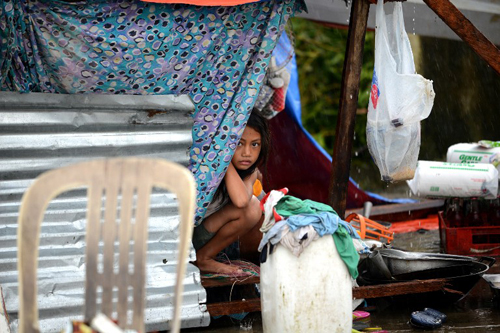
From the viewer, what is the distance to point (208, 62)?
489cm

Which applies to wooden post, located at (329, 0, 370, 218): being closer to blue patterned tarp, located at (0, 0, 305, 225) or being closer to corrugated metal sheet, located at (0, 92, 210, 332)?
blue patterned tarp, located at (0, 0, 305, 225)

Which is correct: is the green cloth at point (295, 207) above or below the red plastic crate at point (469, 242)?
above

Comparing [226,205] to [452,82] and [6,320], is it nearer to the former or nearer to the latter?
[6,320]

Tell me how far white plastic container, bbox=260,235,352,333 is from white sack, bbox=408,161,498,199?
8.21ft

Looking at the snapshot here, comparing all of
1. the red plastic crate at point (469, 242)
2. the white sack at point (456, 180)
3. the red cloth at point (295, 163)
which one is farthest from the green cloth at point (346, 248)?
the red cloth at point (295, 163)

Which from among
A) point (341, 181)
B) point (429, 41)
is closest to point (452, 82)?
point (429, 41)

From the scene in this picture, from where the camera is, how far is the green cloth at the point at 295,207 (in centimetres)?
411

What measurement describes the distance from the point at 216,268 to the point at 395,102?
1810 millimetres

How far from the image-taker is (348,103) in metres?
5.23

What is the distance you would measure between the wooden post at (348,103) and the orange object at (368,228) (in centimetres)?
38

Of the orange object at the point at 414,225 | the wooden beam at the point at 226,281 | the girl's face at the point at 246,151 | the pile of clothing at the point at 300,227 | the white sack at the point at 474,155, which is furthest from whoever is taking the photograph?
the orange object at the point at 414,225

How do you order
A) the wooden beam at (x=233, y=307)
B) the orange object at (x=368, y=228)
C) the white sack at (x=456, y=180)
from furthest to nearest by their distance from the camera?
the white sack at (x=456, y=180), the orange object at (x=368, y=228), the wooden beam at (x=233, y=307)

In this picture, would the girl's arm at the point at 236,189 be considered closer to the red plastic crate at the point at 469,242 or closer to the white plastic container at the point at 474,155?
the red plastic crate at the point at 469,242

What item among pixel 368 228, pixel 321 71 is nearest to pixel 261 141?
pixel 368 228
